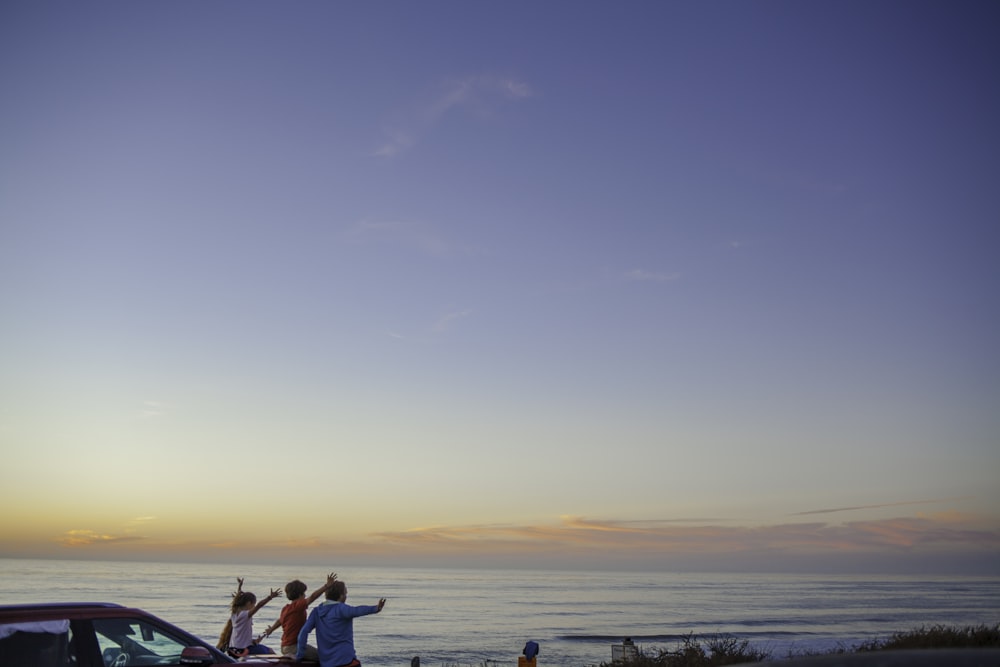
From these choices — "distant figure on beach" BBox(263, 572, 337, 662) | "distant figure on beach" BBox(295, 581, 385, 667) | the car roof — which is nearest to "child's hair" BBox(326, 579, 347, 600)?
"distant figure on beach" BBox(295, 581, 385, 667)

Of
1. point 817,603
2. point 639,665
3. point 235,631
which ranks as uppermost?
point 235,631

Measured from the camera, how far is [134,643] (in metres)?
7.20

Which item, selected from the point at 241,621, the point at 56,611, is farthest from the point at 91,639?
the point at 241,621

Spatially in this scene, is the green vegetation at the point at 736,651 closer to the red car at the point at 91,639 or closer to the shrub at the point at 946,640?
the shrub at the point at 946,640

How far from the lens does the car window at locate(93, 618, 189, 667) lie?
6.95 metres

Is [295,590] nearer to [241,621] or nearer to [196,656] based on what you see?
[241,621]

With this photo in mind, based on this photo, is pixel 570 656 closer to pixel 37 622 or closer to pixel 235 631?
pixel 235 631

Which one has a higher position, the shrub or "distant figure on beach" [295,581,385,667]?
"distant figure on beach" [295,581,385,667]

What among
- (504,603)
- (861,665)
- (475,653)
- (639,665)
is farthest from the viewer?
(504,603)

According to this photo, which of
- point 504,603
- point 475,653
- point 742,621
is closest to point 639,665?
point 475,653

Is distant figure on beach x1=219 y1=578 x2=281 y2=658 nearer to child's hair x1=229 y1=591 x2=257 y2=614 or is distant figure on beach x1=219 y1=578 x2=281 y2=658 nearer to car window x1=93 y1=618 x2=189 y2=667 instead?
child's hair x1=229 y1=591 x2=257 y2=614

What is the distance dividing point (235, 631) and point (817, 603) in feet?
227

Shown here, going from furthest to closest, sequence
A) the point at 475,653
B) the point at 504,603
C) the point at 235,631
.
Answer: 1. the point at 504,603
2. the point at 475,653
3. the point at 235,631

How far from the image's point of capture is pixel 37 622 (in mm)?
6547
